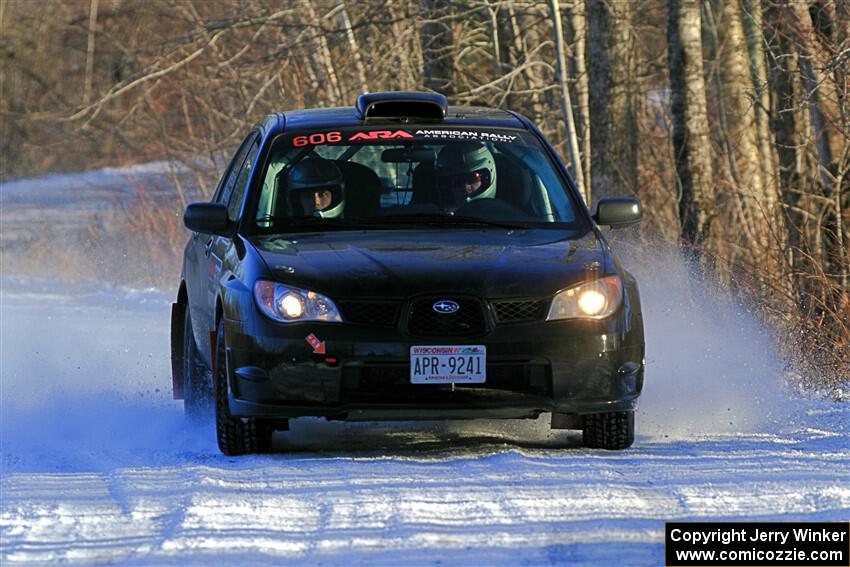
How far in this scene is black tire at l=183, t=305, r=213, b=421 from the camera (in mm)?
9602

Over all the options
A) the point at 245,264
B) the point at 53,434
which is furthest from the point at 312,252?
the point at 53,434

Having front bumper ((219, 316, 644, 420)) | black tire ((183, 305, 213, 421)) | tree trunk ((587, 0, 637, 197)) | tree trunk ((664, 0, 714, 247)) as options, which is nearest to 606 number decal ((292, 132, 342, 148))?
black tire ((183, 305, 213, 421))

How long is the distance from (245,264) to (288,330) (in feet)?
1.76

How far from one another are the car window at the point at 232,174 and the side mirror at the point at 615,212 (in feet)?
6.46

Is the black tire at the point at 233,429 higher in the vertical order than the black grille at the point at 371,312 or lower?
lower

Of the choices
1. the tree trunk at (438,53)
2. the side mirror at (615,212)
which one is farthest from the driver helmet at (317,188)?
the tree trunk at (438,53)

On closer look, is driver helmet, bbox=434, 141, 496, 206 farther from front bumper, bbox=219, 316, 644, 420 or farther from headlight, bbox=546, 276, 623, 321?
front bumper, bbox=219, 316, 644, 420

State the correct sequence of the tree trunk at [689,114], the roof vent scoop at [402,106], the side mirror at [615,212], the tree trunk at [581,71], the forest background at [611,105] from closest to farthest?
the side mirror at [615,212], the roof vent scoop at [402,106], the forest background at [611,105], the tree trunk at [689,114], the tree trunk at [581,71]

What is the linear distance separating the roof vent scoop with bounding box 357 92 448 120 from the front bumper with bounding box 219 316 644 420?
1909mm

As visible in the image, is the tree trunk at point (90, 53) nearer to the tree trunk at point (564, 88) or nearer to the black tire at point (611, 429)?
the tree trunk at point (564, 88)

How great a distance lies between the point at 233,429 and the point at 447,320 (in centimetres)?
108

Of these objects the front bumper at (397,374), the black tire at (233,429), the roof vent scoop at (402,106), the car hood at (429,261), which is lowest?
the black tire at (233,429)

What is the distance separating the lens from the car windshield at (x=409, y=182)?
337 inches

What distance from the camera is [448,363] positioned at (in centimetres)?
743
